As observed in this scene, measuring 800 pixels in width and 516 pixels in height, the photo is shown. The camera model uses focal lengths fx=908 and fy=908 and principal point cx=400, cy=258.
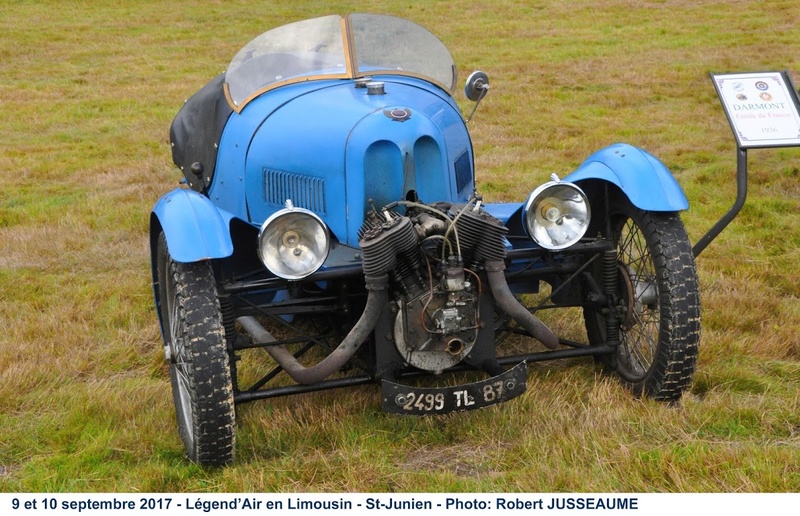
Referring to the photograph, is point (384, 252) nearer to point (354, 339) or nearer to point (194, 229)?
point (354, 339)

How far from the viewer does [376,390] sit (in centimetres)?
473

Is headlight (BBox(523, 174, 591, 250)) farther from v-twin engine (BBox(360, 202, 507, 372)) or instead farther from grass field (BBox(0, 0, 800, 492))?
grass field (BBox(0, 0, 800, 492))

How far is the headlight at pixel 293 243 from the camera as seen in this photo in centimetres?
386

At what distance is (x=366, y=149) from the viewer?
427cm

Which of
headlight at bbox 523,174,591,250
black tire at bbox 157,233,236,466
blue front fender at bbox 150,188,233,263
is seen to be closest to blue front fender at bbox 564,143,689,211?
headlight at bbox 523,174,591,250

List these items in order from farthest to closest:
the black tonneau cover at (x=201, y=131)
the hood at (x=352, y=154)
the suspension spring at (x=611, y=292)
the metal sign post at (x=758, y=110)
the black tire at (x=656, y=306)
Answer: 1. the black tonneau cover at (x=201, y=131)
2. the metal sign post at (x=758, y=110)
3. the suspension spring at (x=611, y=292)
4. the hood at (x=352, y=154)
5. the black tire at (x=656, y=306)

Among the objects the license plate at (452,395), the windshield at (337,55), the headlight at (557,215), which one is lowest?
the license plate at (452,395)

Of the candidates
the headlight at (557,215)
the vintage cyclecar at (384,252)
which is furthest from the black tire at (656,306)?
the headlight at (557,215)

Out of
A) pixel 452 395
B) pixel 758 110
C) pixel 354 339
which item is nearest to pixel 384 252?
pixel 354 339

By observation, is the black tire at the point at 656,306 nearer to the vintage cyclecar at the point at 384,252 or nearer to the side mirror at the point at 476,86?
the vintage cyclecar at the point at 384,252

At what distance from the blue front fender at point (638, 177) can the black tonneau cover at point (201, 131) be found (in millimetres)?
2212

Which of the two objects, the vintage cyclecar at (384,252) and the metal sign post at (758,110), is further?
the metal sign post at (758,110)

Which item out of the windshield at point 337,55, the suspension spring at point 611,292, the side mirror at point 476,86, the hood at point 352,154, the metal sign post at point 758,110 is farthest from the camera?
the side mirror at point 476,86

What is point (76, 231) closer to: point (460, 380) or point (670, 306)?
point (460, 380)
